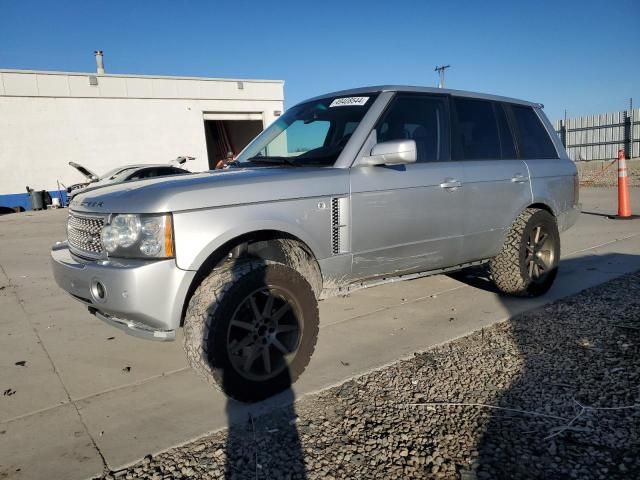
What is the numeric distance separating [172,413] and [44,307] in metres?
3.01

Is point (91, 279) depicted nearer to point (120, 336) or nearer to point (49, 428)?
point (49, 428)

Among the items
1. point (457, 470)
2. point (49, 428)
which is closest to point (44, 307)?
point (49, 428)

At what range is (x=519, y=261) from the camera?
446 cm

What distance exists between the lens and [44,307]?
16.6ft

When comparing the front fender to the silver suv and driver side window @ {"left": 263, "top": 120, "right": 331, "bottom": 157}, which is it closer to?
the silver suv

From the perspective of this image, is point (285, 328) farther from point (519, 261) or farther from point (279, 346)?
point (519, 261)

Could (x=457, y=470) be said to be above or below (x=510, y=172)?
below

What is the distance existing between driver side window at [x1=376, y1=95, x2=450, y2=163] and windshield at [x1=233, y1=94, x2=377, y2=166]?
219 millimetres

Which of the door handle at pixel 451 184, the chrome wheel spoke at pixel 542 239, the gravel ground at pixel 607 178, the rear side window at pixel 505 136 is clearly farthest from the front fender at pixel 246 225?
the gravel ground at pixel 607 178

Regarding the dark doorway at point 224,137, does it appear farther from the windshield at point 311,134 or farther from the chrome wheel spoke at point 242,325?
the chrome wheel spoke at point 242,325

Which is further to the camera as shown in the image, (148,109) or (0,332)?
(148,109)

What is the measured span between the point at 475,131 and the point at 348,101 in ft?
4.12

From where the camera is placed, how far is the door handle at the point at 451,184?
379 centimetres

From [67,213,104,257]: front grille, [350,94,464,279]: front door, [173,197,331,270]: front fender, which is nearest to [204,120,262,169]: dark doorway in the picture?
[350,94,464,279]: front door
